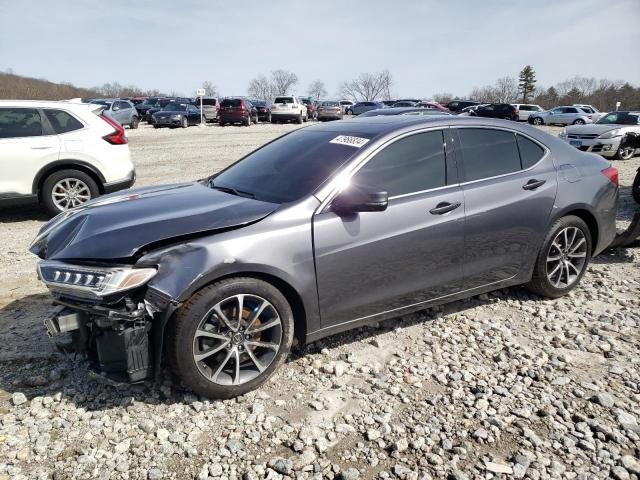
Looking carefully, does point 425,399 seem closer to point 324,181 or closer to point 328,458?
point 328,458

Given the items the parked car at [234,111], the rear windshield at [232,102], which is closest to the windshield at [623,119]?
the parked car at [234,111]

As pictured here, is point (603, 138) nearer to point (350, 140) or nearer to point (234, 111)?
point (350, 140)

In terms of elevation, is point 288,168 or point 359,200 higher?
point 288,168

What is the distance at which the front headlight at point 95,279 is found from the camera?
8.65 feet

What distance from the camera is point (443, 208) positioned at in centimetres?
356

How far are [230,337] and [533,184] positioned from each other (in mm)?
2760

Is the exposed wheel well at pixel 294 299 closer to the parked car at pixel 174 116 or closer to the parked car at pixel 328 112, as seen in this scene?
the parked car at pixel 174 116

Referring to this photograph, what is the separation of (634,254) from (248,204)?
486 cm

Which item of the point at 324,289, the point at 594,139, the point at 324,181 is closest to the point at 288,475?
the point at 324,289

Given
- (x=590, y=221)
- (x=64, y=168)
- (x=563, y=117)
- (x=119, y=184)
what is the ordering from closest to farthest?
(x=590, y=221), (x=64, y=168), (x=119, y=184), (x=563, y=117)

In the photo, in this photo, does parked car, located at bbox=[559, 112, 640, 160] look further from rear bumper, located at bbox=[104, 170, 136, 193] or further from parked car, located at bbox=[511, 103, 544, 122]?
parked car, located at bbox=[511, 103, 544, 122]

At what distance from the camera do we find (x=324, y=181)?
3.29m

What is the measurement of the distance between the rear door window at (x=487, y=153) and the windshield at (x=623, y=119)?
13811mm

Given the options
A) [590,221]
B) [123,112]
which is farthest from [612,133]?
[123,112]
